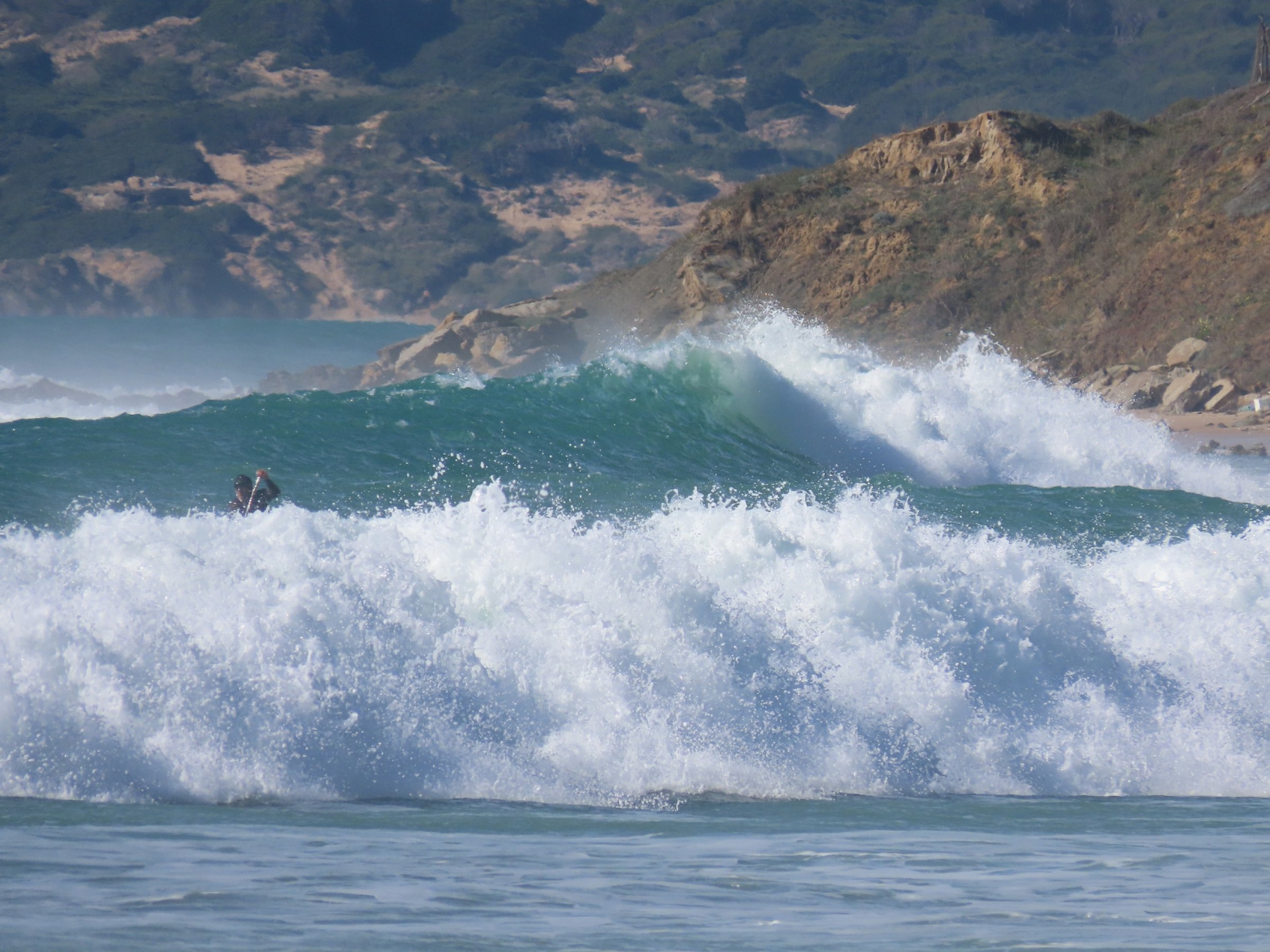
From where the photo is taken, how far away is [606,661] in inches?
316

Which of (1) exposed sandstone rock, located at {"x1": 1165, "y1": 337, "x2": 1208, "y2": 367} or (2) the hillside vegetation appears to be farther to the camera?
(2) the hillside vegetation

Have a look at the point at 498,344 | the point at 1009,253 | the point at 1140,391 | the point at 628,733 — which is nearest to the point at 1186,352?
the point at 1140,391

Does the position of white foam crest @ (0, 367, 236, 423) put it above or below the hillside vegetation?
below

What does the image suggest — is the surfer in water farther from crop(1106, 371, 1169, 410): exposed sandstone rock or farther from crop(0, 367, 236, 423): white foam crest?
crop(0, 367, 236, 423): white foam crest

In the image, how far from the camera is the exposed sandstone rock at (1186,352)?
89.2 feet

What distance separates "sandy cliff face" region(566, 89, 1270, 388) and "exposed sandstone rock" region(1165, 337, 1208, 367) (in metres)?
0.62

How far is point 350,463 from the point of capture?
15203 mm

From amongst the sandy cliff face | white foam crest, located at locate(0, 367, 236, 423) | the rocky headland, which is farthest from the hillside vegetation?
the sandy cliff face

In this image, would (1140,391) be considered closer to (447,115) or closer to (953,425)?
(953,425)

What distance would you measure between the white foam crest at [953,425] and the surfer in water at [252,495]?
8313 millimetres

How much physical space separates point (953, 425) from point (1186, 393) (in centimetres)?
775

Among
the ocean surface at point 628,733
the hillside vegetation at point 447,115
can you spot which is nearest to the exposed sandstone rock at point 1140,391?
the ocean surface at point 628,733

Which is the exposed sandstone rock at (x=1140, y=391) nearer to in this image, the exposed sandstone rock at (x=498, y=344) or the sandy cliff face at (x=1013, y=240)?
the sandy cliff face at (x=1013, y=240)

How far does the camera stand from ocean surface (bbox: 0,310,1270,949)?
5.36 m
